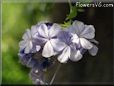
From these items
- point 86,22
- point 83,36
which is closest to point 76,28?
point 83,36

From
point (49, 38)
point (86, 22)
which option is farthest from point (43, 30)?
point (86, 22)

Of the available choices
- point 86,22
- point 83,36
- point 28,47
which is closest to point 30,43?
point 28,47

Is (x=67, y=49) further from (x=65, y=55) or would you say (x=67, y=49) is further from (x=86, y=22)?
(x=86, y=22)

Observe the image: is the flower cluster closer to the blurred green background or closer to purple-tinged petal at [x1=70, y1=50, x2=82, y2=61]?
purple-tinged petal at [x1=70, y1=50, x2=82, y2=61]

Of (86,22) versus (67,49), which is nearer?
(67,49)

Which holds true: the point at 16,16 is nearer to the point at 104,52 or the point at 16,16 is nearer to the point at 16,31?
the point at 16,31

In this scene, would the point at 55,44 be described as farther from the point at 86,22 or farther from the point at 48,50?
the point at 86,22

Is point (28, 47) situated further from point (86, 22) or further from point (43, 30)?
point (86, 22)
